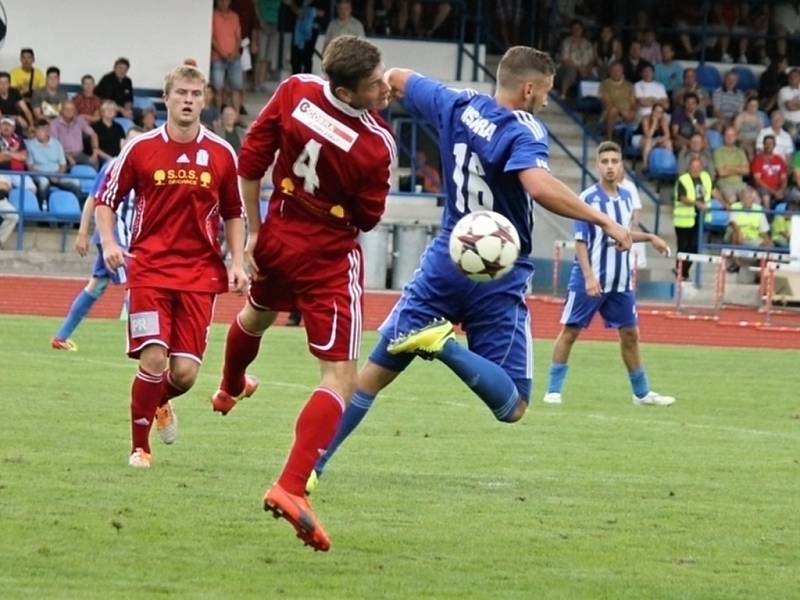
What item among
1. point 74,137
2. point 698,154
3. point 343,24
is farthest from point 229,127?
point 698,154

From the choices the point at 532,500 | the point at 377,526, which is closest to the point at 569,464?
the point at 532,500

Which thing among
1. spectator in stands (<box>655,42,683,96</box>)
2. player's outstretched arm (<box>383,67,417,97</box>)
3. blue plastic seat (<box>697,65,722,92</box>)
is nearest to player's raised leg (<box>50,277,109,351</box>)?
player's outstretched arm (<box>383,67,417,97</box>)

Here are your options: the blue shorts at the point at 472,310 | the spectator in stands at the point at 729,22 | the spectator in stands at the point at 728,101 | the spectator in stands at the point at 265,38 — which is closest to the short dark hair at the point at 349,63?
the blue shorts at the point at 472,310

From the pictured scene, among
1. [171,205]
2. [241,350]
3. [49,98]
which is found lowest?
[241,350]

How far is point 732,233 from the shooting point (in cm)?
3023

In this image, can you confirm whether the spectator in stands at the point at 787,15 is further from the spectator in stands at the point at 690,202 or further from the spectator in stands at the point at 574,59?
the spectator in stands at the point at 690,202

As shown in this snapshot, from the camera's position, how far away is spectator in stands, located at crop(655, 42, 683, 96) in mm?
34188

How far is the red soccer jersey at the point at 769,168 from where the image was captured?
32.1m

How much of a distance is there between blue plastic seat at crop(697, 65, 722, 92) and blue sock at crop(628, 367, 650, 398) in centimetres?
2068

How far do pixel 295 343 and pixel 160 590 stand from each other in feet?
40.7

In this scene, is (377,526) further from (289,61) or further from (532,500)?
(289,61)

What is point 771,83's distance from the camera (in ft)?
115

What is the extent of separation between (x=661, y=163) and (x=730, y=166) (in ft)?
3.80

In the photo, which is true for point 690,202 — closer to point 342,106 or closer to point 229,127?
point 229,127
